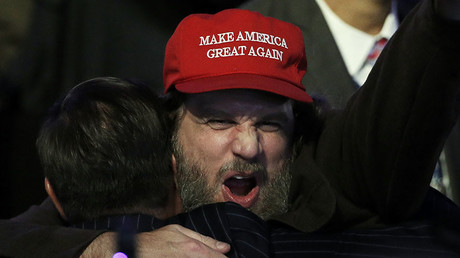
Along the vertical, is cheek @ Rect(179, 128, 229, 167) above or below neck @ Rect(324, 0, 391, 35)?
below

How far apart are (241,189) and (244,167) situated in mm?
155

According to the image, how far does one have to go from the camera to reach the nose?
2.64 m

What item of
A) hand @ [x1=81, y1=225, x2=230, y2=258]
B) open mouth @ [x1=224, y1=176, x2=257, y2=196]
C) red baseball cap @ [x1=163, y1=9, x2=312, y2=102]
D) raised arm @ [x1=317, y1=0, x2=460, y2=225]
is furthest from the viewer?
open mouth @ [x1=224, y1=176, x2=257, y2=196]

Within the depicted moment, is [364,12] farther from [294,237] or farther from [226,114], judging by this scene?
[294,237]

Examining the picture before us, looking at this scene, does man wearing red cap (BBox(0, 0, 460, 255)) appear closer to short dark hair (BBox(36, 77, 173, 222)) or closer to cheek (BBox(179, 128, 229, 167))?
cheek (BBox(179, 128, 229, 167))

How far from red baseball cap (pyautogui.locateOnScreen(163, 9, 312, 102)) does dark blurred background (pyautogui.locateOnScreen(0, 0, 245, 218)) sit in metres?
1.09

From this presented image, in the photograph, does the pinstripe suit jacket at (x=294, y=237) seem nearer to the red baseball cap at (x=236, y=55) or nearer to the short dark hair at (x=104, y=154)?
the short dark hair at (x=104, y=154)

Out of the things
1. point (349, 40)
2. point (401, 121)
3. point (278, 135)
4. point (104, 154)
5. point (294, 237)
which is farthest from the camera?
point (349, 40)

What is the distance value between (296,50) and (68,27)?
4.39ft

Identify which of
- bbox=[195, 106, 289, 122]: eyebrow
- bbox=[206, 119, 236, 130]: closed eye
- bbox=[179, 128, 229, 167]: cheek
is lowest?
bbox=[179, 128, 229, 167]: cheek

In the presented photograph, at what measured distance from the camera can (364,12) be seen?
3.70 metres

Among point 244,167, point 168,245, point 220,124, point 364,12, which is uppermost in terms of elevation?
point 364,12

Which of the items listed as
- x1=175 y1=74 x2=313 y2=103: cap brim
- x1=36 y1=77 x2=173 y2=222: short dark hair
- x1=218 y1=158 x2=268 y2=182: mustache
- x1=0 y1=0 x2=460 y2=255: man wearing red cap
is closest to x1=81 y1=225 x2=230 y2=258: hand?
x1=0 y1=0 x2=460 y2=255: man wearing red cap

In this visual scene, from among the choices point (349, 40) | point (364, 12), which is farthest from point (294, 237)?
point (364, 12)
